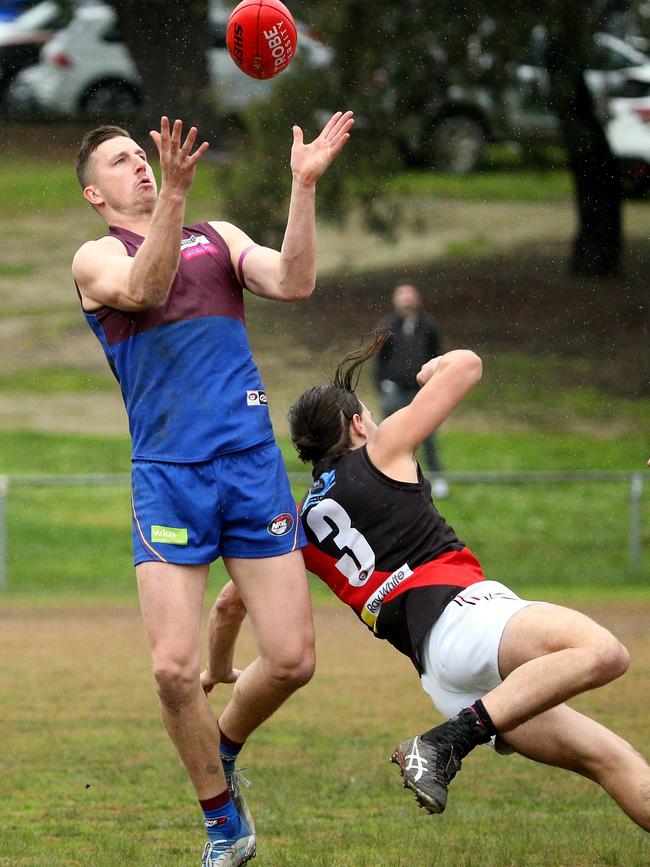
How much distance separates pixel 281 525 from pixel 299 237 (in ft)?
3.19

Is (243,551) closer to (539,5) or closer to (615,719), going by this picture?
(615,719)

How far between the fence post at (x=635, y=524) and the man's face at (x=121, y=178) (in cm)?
796

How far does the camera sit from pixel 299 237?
182 inches

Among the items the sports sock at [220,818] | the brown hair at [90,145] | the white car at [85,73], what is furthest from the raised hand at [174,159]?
the white car at [85,73]

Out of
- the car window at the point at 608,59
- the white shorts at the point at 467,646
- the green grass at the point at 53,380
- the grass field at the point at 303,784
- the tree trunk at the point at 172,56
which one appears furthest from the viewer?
the green grass at the point at 53,380

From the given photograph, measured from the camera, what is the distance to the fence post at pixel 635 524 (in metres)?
12.2

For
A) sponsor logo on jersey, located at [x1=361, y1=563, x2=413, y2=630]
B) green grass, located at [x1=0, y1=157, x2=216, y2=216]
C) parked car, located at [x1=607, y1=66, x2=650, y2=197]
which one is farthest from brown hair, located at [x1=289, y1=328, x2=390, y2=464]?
green grass, located at [x1=0, y1=157, x2=216, y2=216]

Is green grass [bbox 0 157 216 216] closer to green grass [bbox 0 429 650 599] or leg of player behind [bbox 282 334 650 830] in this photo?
green grass [bbox 0 429 650 599]

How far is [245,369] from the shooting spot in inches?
190

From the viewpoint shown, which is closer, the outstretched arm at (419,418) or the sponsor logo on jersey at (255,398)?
the outstretched arm at (419,418)

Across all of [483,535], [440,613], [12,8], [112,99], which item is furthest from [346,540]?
[12,8]

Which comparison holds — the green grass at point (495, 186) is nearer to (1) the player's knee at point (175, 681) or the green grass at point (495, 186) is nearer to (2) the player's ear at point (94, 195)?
(2) the player's ear at point (94, 195)

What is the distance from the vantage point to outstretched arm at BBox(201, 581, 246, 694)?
16.7ft

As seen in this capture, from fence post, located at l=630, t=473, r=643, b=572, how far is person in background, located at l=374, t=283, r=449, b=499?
74.7 inches
